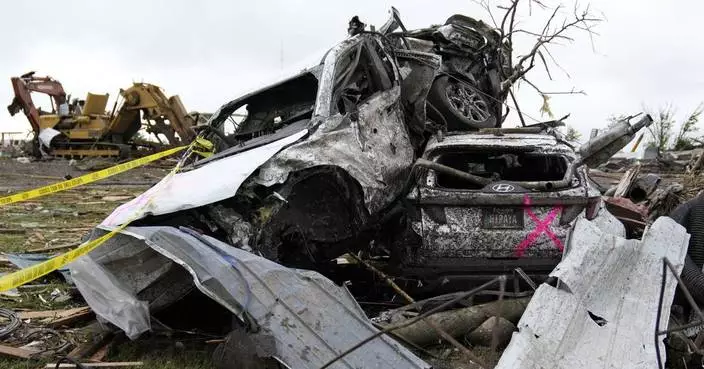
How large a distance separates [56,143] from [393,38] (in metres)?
18.6

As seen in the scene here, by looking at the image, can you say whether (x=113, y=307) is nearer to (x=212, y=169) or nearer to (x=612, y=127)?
(x=212, y=169)

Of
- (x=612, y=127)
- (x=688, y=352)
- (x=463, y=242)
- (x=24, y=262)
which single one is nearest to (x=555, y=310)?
(x=688, y=352)

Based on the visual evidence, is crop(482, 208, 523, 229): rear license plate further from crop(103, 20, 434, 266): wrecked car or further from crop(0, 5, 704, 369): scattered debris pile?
crop(103, 20, 434, 266): wrecked car

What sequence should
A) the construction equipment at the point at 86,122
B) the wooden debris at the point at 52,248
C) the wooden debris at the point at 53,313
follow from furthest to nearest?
1. the construction equipment at the point at 86,122
2. the wooden debris at the point at 52,248
3. the wooden debris at the point at 53,313

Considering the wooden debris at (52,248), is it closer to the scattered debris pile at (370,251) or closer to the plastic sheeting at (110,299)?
the scattered debris pile at (370,251)

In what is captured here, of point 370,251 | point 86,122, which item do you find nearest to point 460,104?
point 370,251

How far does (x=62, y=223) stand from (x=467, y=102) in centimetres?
631

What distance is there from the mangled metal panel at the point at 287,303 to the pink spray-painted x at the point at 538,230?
5.87 feet

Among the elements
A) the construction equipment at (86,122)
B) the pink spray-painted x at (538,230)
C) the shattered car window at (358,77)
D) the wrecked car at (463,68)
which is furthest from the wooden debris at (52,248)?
the construction equipment at (86,122)

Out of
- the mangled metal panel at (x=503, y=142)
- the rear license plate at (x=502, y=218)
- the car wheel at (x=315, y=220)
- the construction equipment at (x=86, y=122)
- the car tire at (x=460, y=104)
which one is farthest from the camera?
the construction equipment at (x=86, y=122)

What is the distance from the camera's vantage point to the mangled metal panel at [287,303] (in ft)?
10.5

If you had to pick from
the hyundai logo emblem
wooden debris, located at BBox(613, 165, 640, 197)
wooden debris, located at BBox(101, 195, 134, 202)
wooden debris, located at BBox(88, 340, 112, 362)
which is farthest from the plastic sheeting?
wooden debris, located at BBox(101, 195, 134, 202)

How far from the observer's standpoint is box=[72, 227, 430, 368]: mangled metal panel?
3199 millimetres

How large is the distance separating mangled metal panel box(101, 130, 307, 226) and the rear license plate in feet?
4.88
